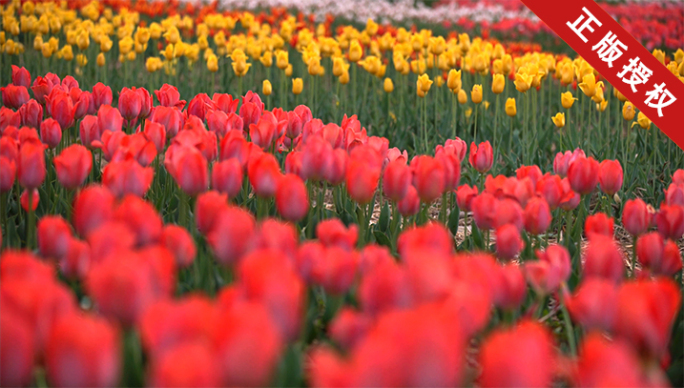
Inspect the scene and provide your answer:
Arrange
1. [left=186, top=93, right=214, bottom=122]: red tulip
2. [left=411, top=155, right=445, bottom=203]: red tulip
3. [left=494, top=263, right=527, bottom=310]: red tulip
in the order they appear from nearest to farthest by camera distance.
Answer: [left=494, top=263, right=527, bottom=310]: red tulip, [left=411, top=155, right=445, bottom=203]: red tulip, [left=186, top=93, right=214, bottom=122]: red tulip

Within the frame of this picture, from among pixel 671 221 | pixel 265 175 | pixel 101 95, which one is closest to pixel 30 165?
pixel 265 175

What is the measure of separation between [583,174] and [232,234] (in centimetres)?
118

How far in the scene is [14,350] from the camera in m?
0.83

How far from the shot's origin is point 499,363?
2.53 ft

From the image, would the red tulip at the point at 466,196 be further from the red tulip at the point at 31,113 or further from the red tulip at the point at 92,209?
the red tulip at the point at 31,113

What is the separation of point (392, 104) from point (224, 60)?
2483mm

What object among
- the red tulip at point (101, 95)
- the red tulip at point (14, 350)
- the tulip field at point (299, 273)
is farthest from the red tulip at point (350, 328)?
the red tulip at point (101, 95)

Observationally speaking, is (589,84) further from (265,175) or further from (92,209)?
(92,209)

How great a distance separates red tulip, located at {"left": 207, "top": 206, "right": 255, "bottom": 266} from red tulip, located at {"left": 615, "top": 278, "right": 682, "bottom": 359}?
642 mm

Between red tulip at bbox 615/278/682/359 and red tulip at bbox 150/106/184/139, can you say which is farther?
red tulip at bbox 150/106/184/139

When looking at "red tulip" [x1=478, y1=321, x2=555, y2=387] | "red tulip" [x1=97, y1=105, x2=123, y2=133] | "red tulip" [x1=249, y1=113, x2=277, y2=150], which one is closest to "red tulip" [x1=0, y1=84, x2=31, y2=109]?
"red tulip" [x1=97, y1=105, x2=123, y2=133]

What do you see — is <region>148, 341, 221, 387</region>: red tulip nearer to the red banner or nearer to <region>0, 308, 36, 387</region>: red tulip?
<region>0, 308, 36, 387</region>: red tulip

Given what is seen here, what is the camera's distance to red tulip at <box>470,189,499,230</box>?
5.55 feet

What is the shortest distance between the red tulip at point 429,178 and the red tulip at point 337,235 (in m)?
0.41
